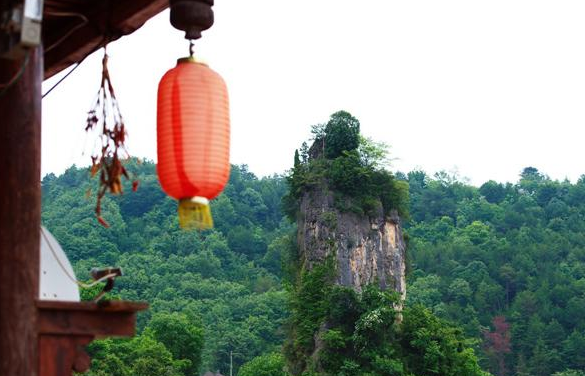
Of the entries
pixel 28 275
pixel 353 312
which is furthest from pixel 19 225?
pixel 353 312

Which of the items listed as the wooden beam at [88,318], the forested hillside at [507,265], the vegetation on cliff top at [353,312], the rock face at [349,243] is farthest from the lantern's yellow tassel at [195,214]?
the forested hillside at [507,265]

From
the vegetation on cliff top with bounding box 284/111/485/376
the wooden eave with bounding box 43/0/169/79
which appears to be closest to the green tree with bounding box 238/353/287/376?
the vegetation on cliff top with bounding box 284/111/485/376

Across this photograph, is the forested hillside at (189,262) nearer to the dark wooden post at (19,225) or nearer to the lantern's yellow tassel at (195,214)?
the lantern's yellow tassel at (195,214)

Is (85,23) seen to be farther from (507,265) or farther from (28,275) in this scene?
(507,265)

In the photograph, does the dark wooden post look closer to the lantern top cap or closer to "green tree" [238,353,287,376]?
the lantern top cap

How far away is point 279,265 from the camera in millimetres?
74375

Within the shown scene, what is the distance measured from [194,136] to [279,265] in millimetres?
70869

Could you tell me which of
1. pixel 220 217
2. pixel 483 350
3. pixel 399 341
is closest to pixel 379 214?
pixel 399 341

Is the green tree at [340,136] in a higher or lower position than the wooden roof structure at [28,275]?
higher

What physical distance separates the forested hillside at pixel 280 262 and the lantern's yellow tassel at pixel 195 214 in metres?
44.5

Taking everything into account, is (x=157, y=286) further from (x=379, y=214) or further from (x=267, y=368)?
(x=379, y=214)

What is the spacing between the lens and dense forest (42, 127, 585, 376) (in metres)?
61.4

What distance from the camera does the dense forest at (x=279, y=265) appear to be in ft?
201

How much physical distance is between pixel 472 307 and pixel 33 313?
219 ft
